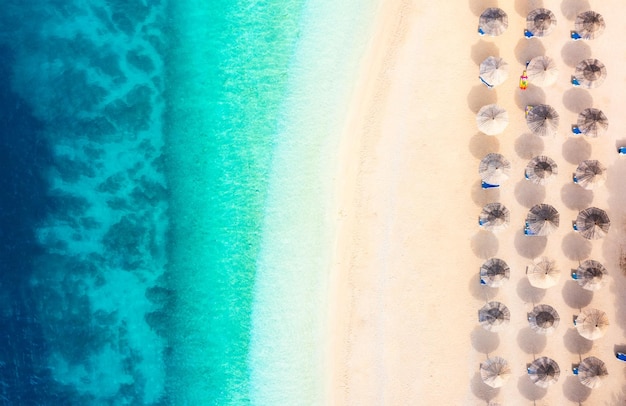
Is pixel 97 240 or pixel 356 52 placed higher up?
pixel 356 52

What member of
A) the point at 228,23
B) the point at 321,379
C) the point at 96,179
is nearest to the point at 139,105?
the point at 96,179

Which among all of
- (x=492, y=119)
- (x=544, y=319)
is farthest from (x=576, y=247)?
(x=492, y=119)

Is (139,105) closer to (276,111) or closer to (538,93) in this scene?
(276,111)

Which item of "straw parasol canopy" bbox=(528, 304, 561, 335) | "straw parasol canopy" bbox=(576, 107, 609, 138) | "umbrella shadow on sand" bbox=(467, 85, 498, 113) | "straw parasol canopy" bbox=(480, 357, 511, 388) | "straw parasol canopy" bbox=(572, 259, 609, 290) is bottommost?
"straw parasol canopy" bbox=(480, 357, 511, 388)

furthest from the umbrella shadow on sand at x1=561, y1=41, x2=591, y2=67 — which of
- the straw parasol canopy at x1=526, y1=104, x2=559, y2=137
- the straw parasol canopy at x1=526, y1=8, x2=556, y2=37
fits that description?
the straw parasol canopy at x1=526, y1=104, x2=559, y2=137

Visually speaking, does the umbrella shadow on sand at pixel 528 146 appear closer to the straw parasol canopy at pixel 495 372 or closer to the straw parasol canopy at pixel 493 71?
the straw parasol canopy at pixel 493 71

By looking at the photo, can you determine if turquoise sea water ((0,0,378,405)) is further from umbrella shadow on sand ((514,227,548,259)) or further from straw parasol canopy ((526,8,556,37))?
umbrella shadow on sand ((514,227,548,259))
